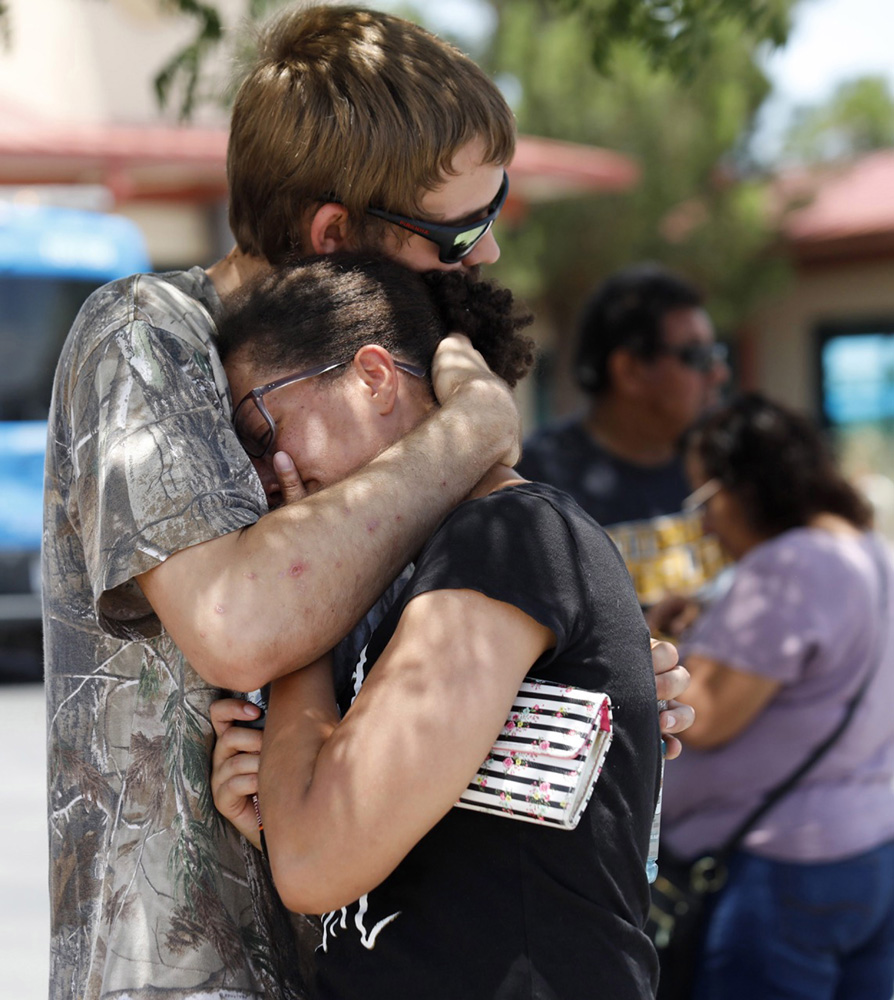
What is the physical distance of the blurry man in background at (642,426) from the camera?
4156mm

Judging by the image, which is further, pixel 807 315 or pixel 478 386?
pixel 807 315

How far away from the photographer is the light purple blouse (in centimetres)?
303

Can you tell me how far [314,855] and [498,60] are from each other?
14.8 m

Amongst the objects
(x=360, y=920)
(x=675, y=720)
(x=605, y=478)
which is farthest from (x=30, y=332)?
(x=360, y=920)

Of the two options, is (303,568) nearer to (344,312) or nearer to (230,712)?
(230,712)

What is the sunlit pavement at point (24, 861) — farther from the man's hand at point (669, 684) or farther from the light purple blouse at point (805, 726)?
the man's hand at point (669, 684)

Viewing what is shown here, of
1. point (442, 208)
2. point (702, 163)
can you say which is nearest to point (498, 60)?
point (702, 163)

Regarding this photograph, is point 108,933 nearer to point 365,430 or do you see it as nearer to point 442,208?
point 365,430

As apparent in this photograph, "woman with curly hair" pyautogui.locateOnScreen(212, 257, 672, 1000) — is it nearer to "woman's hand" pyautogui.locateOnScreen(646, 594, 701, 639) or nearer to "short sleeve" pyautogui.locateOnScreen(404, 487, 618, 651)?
"short sleeve" pyautogui.locateOnScreen(404, 487, 618, 651)

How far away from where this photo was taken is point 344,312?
1.71 metres

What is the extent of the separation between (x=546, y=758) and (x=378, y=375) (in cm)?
55

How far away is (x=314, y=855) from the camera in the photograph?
1.42 m

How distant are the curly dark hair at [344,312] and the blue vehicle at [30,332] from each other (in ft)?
24.4

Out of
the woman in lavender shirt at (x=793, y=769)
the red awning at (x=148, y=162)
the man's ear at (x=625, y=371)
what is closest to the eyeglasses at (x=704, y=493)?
the woman in lavender shirt at (x=793, y=769)
